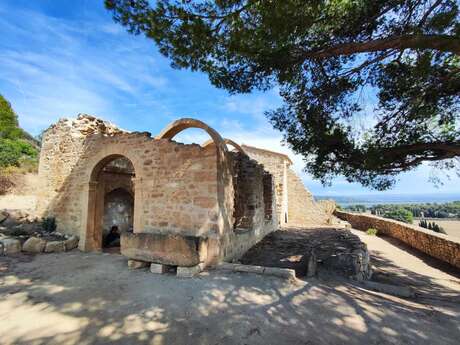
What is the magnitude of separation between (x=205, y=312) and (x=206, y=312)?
0.04 feet

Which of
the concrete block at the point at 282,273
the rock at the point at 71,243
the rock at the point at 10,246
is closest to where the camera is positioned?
the concrete block at the point at 282,273

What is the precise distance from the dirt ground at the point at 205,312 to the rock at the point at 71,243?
78.1 inches

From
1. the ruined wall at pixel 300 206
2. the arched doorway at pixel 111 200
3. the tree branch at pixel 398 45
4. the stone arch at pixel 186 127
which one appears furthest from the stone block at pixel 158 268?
the ruined wall at pixel 300 206

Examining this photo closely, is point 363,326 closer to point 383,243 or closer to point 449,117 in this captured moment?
point 449,117

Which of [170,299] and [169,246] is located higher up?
[169,246]

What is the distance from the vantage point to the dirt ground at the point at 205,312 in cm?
243

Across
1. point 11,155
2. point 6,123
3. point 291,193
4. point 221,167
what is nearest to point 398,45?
point 221,167

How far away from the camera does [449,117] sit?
489cm

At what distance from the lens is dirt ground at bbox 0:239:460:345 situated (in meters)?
2.43

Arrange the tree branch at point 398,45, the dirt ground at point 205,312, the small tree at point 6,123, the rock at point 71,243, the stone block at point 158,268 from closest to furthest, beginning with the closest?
the dirt ground at point 205,312, the tree branch at point 398,45, the stone block at point 158,268, the rock at point 71,243, the small tree at point 6,123

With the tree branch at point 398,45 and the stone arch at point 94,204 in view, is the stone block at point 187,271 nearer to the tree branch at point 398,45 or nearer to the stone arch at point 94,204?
the stone arch at point 94,204

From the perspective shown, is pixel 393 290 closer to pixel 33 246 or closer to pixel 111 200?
pixel 33 246

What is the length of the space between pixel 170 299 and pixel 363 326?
237cm

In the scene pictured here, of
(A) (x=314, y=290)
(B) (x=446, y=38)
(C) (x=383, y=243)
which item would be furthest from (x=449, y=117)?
(C) (x=383, y=243)
